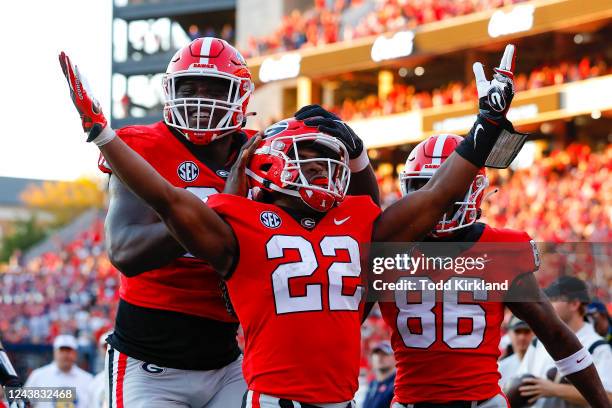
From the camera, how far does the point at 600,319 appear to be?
22.0 feet

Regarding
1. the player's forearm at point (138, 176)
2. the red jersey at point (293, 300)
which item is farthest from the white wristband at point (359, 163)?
the player's forearm at point (138, 176)

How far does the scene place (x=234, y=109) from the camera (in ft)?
12.1

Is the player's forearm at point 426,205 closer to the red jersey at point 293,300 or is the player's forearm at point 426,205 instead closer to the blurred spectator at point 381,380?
the red jersey at point 293,300

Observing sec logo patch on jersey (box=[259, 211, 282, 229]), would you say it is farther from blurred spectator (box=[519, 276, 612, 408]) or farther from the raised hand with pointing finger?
blurred spectator (box=[519, 276, 612, 408])

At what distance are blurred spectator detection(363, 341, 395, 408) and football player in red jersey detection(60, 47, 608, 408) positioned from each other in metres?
3.35

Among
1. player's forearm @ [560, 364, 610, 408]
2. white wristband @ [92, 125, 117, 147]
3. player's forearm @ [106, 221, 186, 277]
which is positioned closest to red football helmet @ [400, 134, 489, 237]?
player's forearm @ [560, 364, 610, 408]

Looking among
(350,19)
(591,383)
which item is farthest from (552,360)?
(350,19)

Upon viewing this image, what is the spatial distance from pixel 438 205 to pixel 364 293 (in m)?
0.37

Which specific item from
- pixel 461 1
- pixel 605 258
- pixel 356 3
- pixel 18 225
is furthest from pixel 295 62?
pixel 18 225

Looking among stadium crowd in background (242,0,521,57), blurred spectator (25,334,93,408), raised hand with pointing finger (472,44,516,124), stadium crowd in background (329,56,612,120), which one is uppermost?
stadium crowd in background (242,0,521,57)

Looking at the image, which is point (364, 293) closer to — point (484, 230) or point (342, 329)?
point (342, 329)

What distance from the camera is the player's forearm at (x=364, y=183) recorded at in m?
3.83

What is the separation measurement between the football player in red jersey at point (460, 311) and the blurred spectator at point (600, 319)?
2867mm

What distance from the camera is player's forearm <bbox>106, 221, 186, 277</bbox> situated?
3252mm
